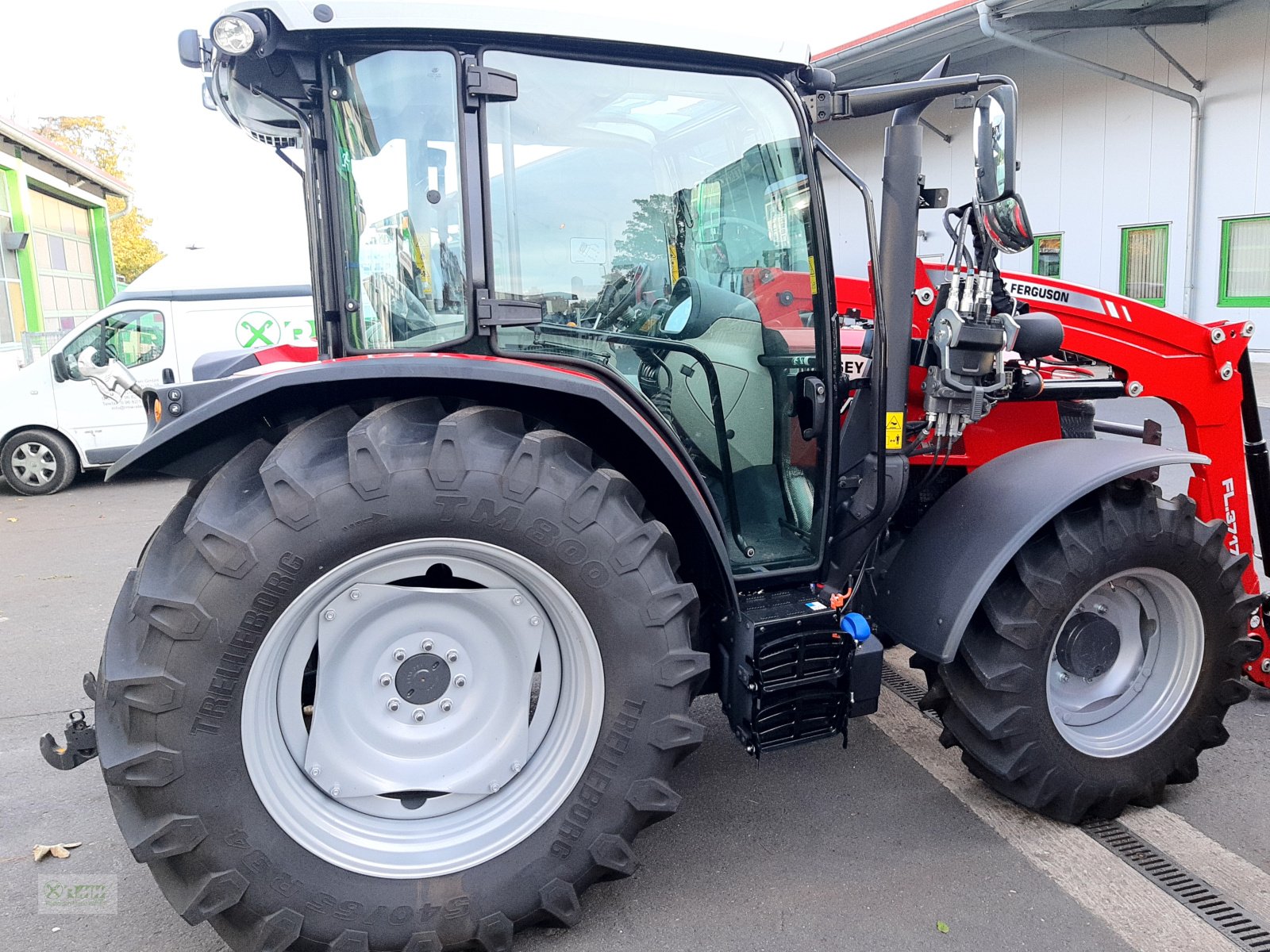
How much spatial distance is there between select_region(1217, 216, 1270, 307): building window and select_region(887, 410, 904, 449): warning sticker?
1273 cm

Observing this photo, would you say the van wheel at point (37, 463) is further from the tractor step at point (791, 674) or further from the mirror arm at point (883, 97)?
the mirror arm at point (883, 97)

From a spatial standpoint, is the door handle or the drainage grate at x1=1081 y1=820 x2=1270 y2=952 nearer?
the drainage grate at x1=1081 y1=820 x2=1270 y2=952

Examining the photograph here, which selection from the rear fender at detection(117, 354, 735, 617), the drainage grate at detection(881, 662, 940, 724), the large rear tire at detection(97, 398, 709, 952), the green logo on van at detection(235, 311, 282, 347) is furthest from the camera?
the green logo on van at detection(235, 311, 282, 347)

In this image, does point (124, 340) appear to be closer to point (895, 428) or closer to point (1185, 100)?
point (895, 428)

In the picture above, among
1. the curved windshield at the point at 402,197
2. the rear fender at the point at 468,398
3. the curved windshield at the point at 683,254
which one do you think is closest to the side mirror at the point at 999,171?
the curved windshield at the point at 683,254

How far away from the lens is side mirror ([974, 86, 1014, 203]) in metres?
2.32

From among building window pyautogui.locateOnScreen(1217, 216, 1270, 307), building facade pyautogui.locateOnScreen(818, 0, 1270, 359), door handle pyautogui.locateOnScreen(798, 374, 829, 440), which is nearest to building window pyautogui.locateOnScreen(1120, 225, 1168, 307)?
building facade pyautogui.locateOnScreen(818, 0, 1270, 359)

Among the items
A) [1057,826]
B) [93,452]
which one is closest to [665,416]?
[1057,826]

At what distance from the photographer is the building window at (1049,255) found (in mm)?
15602

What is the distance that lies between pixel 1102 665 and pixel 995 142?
5.48 feet

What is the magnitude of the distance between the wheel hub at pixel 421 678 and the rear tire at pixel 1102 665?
4.88ft

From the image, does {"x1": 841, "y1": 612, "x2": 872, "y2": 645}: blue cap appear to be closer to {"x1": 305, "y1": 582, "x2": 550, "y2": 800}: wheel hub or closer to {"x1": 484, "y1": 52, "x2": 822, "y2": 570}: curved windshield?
{"x1": 484, "y1": 52, "x2": 822, "y2": 570}: curved windshield

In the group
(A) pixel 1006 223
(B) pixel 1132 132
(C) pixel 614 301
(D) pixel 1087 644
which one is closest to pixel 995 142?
(A) pixel 1006 223

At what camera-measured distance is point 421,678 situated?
246 cm
